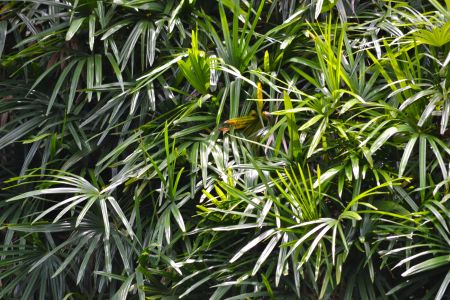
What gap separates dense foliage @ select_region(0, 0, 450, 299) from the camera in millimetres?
1945

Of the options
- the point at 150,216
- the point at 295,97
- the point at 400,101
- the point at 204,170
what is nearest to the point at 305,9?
the point at 295,97

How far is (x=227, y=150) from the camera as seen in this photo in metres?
2.17

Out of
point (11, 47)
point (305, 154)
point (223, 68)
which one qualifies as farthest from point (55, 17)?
point (305, 154)

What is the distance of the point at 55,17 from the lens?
7.96 feet

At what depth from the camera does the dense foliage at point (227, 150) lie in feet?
6.38

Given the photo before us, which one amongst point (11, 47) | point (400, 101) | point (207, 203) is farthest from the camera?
point (11, 47)

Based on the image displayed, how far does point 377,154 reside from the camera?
2055 millimetres

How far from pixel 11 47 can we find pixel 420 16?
156cm

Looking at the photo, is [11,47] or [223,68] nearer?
[223,68]

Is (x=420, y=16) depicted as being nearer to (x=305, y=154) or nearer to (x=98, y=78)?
(x=305, y=154)

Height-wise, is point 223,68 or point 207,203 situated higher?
point 223,68

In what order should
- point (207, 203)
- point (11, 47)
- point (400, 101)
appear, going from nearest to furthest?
point (400, 101) < point (207, 203) < point (11, 47)

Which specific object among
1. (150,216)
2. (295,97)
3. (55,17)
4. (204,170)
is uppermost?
(55,17)

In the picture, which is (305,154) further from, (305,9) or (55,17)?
(55,17)
